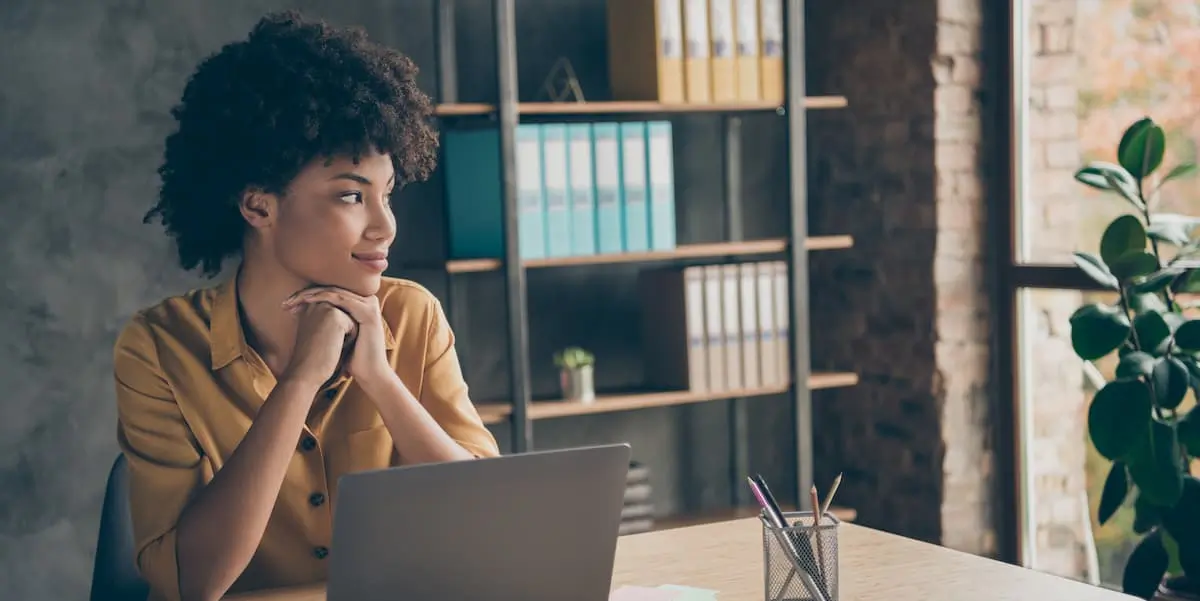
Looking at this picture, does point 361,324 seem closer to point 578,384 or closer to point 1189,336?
point 578,384

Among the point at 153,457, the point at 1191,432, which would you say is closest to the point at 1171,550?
the point at 1191,432

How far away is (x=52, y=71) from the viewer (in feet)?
10.7

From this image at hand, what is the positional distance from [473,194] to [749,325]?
0.86 metres

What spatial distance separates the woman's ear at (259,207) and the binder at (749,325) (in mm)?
1835

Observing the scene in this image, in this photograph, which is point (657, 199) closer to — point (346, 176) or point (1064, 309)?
point (1064, 309)

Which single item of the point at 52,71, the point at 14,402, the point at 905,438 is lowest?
the point at 905,438

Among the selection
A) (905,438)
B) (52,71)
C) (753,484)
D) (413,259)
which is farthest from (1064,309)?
(52,71)

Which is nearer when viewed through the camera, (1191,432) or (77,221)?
(1191,432)

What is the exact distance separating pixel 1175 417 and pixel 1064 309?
0.71 meters

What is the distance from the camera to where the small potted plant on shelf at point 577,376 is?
3.56 m

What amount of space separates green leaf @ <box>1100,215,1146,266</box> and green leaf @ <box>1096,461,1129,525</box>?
1.58ft

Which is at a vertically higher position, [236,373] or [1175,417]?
[236,373]

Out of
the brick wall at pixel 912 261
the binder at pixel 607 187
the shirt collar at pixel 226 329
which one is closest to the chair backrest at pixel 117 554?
the shirt collar at pixel 226 329

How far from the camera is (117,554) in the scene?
202 cm
